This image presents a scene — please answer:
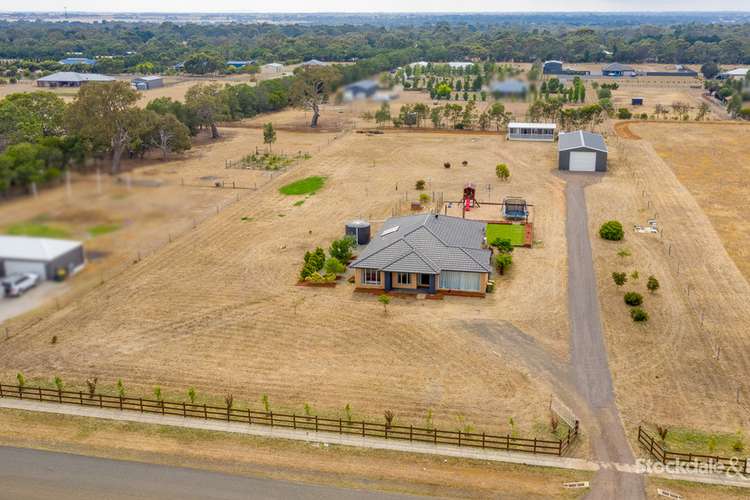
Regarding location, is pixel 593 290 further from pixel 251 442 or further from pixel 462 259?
pixel 251 442

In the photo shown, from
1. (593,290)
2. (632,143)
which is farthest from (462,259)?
(632,143)

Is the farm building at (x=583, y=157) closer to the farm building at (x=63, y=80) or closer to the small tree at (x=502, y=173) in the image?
the small tree at (x=502, y=173)

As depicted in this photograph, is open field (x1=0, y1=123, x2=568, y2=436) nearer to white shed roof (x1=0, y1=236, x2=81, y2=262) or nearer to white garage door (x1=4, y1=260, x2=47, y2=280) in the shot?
white garage door (x1=4, y1=260, x2=47, y2=280)

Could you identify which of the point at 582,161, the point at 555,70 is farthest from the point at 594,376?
the point at 555,70

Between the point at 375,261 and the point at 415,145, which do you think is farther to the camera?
the point at 415,145

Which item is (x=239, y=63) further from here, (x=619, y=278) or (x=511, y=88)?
(x=619, y=278)

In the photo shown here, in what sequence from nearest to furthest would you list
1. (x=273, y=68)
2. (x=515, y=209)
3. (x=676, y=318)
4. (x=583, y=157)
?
1. (x=676, y=318)
2. (x=515, y=209)
3. (x=583, y=157)
4. (x=273, y=68)
